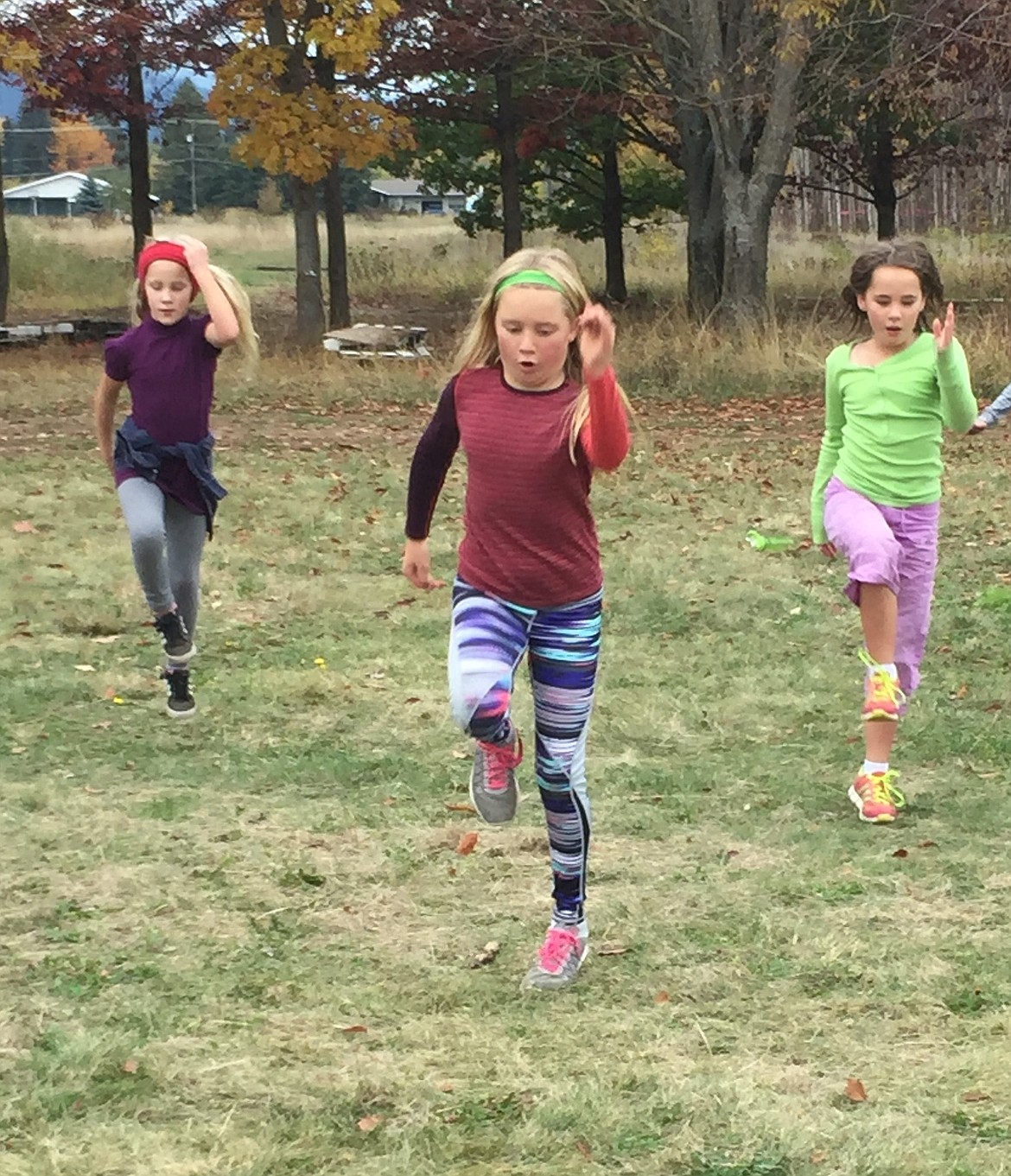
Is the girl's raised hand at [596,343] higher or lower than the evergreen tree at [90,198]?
lower

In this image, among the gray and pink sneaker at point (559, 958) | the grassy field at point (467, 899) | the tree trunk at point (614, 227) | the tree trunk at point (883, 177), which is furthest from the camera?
the tree trunk at point (614, 227)

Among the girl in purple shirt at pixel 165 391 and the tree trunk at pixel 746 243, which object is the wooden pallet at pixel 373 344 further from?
the girl in purple shirt at pixel 165 391

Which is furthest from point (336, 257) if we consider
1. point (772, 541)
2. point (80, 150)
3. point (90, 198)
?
point (80, 150)

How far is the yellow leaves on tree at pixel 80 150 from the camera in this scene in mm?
112969

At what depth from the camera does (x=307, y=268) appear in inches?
932

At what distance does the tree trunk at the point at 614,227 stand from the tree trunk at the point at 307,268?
31.0ft

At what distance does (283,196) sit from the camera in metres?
70.2

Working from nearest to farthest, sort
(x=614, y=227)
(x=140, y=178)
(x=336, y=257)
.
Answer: (x=336, y=257) < (x=140, y=178) < (x=614, y=227)

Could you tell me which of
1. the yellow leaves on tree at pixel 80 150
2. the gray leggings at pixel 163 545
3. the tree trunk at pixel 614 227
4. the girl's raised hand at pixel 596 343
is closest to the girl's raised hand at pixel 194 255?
the gray leggings at pixel 163 545

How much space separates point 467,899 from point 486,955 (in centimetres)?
47

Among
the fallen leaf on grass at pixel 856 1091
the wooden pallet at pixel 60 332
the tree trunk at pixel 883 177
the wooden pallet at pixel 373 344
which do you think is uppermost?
the tree trunk at pixel 883 177

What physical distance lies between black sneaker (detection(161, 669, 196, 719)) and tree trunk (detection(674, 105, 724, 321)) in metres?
18.9

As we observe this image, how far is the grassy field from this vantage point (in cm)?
358

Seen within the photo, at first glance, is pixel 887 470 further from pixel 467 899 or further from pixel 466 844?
pixel 467 899
